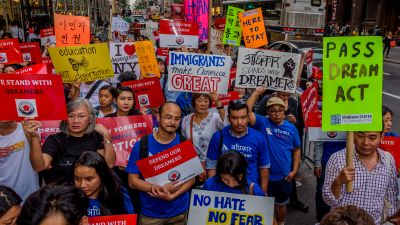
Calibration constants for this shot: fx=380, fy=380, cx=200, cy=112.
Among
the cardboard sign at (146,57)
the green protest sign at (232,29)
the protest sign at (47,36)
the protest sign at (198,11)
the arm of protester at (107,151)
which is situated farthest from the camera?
the protest sign at (47,36)

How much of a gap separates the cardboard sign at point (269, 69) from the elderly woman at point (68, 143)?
7.56 feet

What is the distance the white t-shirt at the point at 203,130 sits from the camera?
4.33 m

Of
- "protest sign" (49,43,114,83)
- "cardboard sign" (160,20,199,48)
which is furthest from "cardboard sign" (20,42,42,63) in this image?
"protest sign" (49,43,114,83)

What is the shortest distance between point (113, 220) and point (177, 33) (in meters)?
6.41

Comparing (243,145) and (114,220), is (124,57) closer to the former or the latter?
(243,145)

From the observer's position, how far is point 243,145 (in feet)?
12.2

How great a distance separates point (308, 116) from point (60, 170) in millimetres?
2803

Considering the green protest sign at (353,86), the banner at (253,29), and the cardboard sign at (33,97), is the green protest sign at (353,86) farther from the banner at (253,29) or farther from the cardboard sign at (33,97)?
the banner at (253,29)

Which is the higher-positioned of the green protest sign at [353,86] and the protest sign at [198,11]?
the protest sign at [198,11]

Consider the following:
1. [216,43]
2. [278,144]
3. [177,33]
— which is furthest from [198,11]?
[278,144]

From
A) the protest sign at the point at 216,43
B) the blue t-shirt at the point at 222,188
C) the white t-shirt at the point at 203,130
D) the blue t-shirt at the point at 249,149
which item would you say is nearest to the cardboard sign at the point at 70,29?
the white t-shirt at the point at 203,130

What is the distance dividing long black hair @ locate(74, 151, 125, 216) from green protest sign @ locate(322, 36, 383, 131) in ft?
5.24

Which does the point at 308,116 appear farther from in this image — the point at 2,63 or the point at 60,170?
the point at 2,63

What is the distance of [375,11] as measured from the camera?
115 ft
